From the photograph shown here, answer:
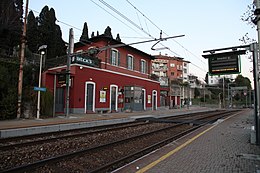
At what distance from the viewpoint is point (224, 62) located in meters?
10.8

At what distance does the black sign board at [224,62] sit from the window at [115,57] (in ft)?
63.7

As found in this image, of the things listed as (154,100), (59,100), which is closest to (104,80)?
(59,100)

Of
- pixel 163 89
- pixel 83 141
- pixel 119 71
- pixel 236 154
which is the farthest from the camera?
pixel 163 89

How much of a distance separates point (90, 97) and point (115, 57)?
28.6 ft

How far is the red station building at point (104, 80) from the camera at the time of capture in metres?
22.0

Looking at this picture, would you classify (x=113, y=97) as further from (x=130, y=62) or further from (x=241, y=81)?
(x=241, y=81)

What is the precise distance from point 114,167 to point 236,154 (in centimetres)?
404

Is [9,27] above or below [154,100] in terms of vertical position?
above

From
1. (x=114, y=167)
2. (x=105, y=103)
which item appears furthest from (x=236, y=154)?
(x=105, y=103)

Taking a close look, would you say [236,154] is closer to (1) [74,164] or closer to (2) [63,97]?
(1) [74,164]

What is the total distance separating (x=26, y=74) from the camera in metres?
19.3

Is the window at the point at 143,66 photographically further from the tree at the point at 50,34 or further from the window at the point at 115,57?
the tree at the point at 50,34

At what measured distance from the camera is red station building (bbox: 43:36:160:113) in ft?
72.0

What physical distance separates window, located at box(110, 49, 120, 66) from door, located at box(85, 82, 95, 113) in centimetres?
649
